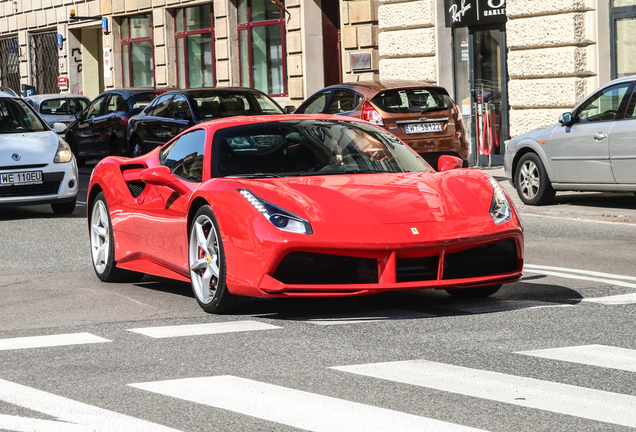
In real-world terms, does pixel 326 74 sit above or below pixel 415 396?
above

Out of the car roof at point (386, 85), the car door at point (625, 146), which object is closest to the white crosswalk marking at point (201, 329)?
the car door at point (625, 146)

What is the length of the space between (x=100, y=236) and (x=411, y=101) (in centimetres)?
879

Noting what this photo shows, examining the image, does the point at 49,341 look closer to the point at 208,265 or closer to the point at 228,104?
the point at 208,265

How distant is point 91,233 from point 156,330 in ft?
8.81

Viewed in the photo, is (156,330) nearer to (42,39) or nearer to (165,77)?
(165,77)

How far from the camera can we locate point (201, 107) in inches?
744

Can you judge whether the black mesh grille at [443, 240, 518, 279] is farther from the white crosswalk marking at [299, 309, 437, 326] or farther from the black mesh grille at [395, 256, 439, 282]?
the white crosswalk marking at [299, 309, 437, 326]

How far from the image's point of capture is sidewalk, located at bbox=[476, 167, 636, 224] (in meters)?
12.7

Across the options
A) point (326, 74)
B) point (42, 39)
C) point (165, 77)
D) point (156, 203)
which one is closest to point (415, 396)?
point (156, 203)

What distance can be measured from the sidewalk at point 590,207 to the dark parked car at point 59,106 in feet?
49.7

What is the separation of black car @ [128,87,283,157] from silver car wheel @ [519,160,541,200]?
207 inches

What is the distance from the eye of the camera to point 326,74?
26703 mm

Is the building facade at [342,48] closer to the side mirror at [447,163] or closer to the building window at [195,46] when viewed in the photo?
the building window at [195,46]

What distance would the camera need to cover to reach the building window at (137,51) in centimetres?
3347
